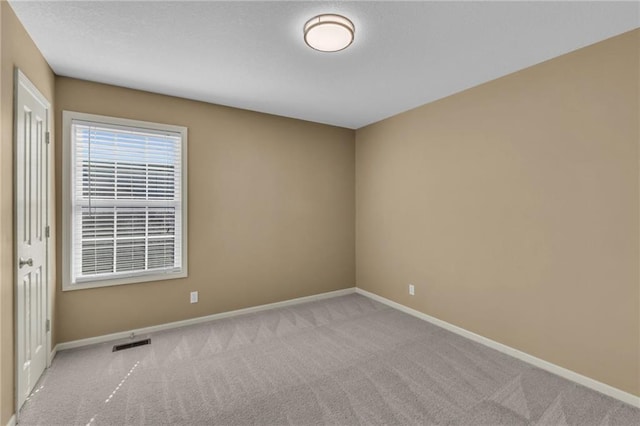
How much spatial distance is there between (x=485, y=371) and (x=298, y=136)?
3361 millimetres

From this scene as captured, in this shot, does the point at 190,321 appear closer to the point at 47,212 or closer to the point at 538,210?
the point at 47,212

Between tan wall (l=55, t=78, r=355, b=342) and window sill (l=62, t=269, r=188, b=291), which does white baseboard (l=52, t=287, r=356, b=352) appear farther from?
window sill (l=62, t=269, r=188, b=291)

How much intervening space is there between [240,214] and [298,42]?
7.11ft

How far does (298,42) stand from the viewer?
2.27m

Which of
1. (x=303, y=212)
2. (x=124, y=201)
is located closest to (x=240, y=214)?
(x=303, y=212)

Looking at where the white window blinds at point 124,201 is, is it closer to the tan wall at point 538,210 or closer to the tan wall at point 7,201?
the tan wall at point 7,201

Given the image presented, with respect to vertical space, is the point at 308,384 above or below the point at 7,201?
below

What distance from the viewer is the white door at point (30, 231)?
6.44 feet

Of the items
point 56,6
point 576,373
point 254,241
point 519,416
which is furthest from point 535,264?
point 56,6

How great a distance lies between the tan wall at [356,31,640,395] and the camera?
2.17 meters

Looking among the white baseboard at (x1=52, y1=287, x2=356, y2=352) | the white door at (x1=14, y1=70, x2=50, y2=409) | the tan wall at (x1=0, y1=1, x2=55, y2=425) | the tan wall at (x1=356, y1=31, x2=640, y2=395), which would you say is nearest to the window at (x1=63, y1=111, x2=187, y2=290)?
the white door at (x1=14, y1=70, x2=50, y2=409)

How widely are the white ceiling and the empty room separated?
20 mm

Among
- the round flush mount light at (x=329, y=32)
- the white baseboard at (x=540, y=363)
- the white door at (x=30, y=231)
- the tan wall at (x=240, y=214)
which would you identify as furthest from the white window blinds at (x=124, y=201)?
the white baseboard at (x=540, y=363)

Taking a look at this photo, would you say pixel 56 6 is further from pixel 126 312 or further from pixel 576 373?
pixel 576 373
